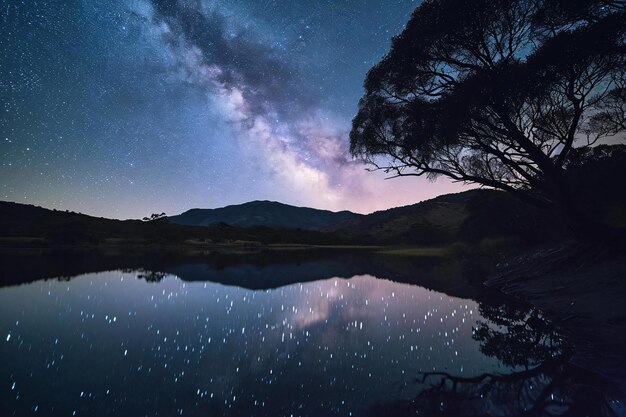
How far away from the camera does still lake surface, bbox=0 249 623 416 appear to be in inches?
221

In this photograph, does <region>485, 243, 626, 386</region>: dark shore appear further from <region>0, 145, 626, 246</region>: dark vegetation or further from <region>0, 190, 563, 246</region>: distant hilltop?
<region>0, 190, 563, 246</region>: distant hilltop

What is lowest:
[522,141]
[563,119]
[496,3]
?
[522,141]

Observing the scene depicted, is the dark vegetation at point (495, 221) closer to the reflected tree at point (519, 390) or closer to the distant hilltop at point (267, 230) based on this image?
the distant hilltop at point (267, 230)

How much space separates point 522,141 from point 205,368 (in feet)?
59.8

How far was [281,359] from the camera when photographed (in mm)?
8211

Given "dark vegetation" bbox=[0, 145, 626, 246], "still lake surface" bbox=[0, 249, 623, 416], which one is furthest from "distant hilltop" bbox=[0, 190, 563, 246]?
"still lake surface" bbox=[0, 249, 623, 416]

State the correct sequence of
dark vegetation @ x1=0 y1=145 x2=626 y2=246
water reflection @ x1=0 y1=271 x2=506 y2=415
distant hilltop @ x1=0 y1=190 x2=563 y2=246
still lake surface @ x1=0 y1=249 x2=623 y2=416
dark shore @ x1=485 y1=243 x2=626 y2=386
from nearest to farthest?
still lake surface @ x1=0 y1=249 x2=623 y2=416 < water reflection @ x1=0 y1=271 x2=506 y2=415 < dark shore @ x1=485 y1=243 x2=626 y2=386 < dark vegetation @ x1=0 y1=145 x2=626 y2=246 < distant hilltop @ x1=0 y1=190 x2=563 y2=246

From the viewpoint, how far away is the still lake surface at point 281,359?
561 cm

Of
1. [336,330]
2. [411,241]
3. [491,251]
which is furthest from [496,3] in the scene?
[411,241]

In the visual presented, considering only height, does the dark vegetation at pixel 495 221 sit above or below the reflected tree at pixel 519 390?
above

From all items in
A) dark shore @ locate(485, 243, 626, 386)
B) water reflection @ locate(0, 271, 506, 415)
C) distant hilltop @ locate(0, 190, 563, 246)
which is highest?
distant hilltop @ locate(0, 190, 563, 246)

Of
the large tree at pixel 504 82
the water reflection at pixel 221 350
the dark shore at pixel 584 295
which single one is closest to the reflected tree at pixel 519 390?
the water reflection at pixel 221 350

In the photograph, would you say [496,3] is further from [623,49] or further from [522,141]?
[522,141]

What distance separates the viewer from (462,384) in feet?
21.2
